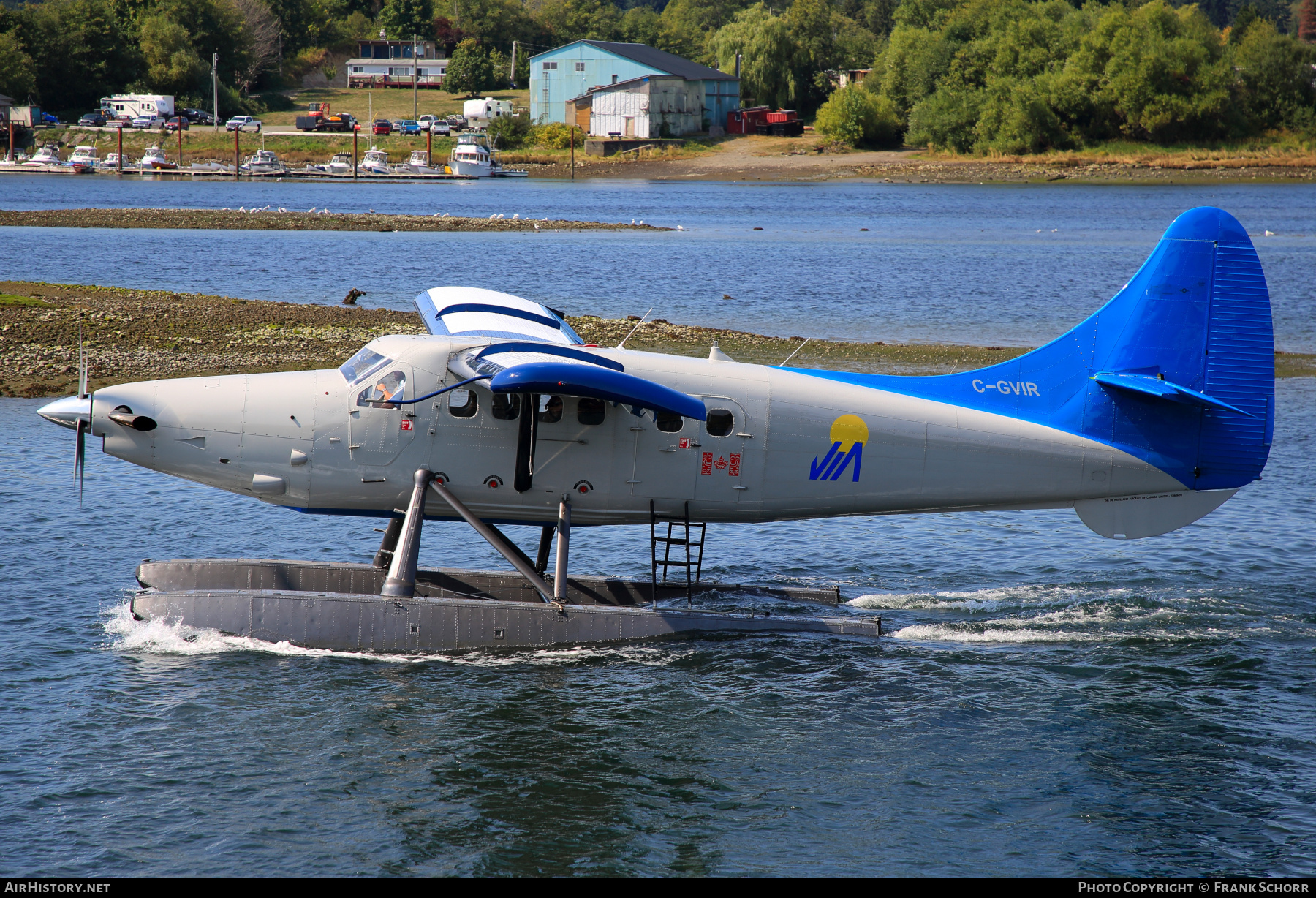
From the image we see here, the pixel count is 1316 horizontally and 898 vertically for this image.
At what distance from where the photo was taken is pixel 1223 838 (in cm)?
899

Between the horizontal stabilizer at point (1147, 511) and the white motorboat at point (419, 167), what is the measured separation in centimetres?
11102

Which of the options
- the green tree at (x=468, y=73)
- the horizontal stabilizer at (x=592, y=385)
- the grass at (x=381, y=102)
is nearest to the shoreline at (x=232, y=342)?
the horizontal stabilizer at (x=592, y=385)

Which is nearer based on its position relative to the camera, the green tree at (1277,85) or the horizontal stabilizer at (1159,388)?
the horizontal stabilizer at (1159,388)

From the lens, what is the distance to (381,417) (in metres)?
12.2

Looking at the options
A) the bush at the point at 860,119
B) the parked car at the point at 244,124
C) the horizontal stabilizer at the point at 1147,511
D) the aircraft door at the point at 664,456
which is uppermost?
the bush at the point at 860,119

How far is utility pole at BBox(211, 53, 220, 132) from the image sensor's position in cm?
13241

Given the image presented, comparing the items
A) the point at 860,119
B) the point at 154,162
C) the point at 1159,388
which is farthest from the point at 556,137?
the point at 1159,388

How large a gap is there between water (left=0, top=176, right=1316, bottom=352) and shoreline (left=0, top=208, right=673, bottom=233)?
2855 mm

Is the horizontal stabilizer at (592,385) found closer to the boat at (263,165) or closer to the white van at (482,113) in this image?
the boat at (263,165)

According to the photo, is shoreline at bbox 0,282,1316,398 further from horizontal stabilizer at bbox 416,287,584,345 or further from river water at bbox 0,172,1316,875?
horizontal stabilizer at bbox 416,287,584,345

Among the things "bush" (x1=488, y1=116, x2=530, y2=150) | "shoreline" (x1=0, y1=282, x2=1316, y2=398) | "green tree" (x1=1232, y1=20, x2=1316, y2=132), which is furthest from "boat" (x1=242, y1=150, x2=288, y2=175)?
"green tree" (x1=1232, y1=20, x2=1316, y2=132)

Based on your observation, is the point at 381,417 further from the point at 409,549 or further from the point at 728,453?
the point at 728,453

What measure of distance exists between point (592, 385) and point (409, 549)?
2986 millimetres

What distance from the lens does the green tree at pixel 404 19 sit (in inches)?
6811
